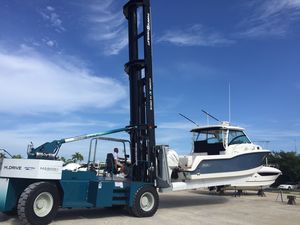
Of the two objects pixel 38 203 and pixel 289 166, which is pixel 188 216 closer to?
pixel 38 203

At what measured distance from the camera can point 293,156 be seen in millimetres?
65750

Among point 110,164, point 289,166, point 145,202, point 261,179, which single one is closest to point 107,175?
point 110,164

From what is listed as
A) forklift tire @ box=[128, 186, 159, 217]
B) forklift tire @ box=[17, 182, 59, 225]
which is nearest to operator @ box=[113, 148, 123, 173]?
forklift tire @ box=[128, 186, 159, 217]

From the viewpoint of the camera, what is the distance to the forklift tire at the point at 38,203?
855 centimetres

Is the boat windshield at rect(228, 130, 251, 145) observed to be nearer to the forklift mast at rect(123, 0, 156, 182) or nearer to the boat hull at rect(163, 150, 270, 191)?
the boat hull at rect(163, 150, 270, 191)

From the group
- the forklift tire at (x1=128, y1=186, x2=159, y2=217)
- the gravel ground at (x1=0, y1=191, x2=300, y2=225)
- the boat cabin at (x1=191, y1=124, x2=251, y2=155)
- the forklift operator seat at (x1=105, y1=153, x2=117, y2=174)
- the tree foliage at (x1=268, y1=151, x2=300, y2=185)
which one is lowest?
the gravel ground at (x1=0, y1=191, x2=300, y2=225)

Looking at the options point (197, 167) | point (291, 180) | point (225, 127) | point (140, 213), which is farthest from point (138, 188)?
point (291, 180)

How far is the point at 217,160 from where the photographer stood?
13.5m

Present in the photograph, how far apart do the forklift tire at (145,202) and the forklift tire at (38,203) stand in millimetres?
2489

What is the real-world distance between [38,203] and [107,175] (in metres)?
2.74

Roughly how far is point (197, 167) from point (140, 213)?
3002mm

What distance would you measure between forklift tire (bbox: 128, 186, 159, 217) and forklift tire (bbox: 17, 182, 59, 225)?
8.17 ft

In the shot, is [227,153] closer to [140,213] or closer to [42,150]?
[140,213]

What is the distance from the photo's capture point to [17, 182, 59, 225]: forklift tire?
855cm
